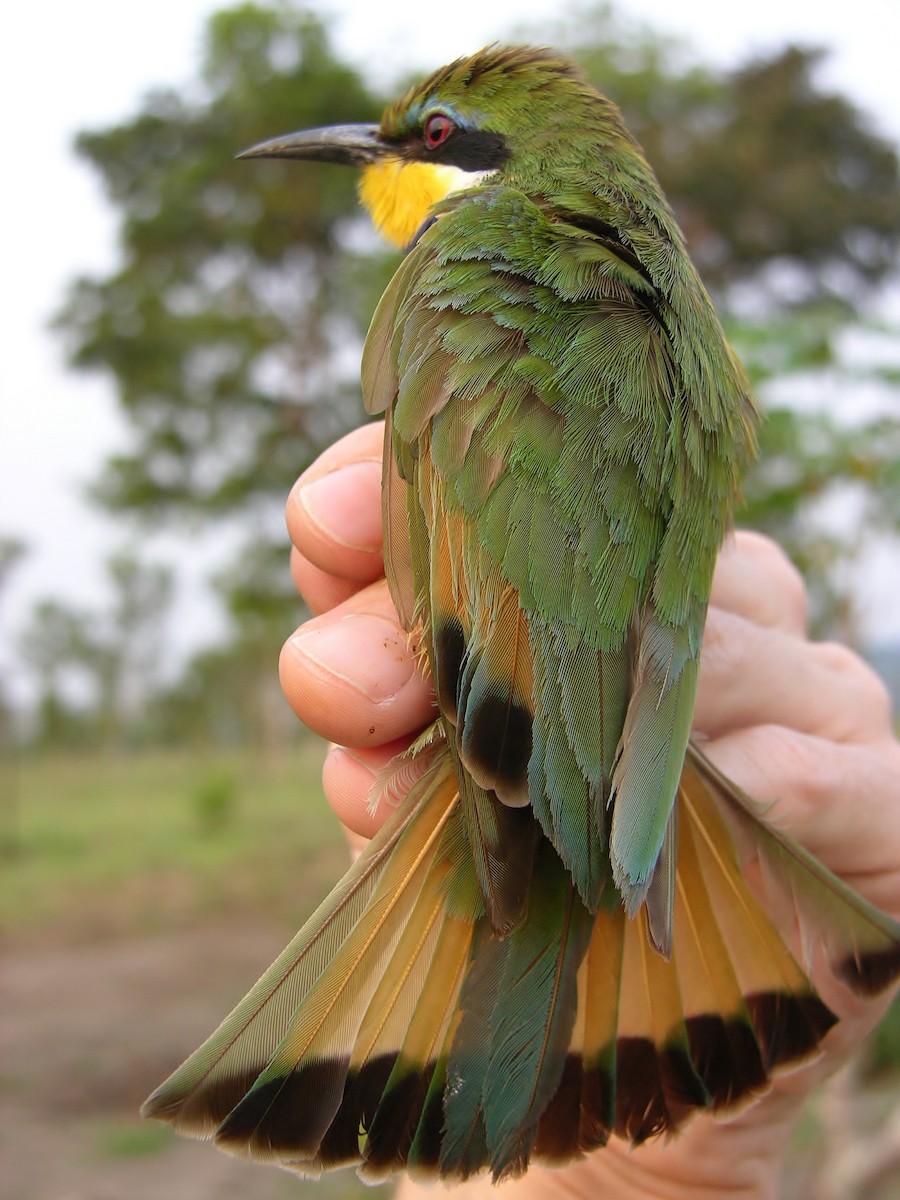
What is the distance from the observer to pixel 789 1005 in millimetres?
1444

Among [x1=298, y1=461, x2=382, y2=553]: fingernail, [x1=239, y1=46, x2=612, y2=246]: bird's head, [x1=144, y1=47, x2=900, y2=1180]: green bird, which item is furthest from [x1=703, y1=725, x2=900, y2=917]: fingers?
[x1=239, y1=46, x2=612, y2=246]: bird's head

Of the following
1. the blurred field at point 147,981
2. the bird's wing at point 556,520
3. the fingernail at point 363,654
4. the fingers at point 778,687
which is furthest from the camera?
the blurred field at point 147,981

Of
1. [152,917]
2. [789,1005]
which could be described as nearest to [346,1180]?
[152,917]

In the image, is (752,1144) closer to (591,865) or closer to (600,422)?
(591,865)

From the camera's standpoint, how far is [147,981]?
9.11 metres

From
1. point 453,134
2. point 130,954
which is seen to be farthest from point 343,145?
point 130,954

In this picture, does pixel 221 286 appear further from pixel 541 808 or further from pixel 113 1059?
pixel 541 808

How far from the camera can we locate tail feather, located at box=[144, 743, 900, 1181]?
1.23m

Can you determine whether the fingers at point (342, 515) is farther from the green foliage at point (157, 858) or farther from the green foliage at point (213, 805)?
the green foliage at point (213, 805)

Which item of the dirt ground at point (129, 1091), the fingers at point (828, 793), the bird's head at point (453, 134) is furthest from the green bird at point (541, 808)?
the dirt ground at point (129, 1091)

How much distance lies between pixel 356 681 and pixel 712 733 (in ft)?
2.38

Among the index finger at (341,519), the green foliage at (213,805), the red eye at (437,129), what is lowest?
the green foliage at (213,805)

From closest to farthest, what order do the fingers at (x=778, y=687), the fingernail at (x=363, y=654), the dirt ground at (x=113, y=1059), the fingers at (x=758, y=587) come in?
the fingernail at (x=363, y=654) → the fingers at (x=778, y=687) → the fingers at (x=758, y=587) → the dirt ground at (x=113, y=1059)

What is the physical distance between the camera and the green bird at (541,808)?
123 centimetres
